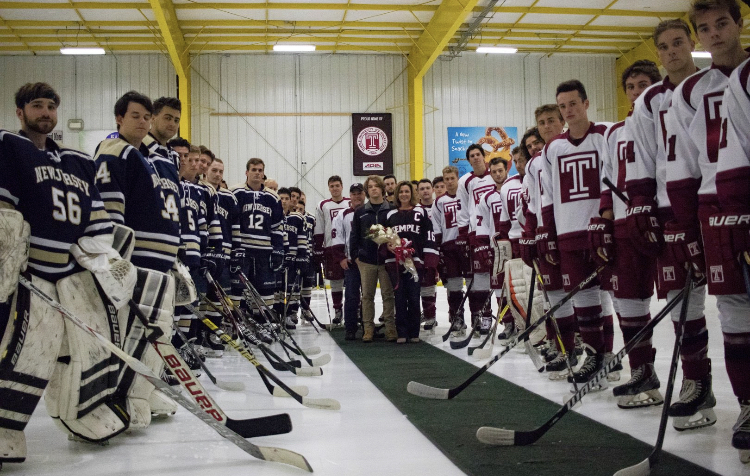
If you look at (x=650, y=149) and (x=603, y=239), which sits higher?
(x=650, y=149)

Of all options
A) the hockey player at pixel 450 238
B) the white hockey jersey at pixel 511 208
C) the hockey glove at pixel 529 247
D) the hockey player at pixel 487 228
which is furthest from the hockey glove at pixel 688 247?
the hockey player at pixel 450 238

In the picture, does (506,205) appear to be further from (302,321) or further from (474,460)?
(302,321)

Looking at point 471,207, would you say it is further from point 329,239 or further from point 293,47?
point 293,47

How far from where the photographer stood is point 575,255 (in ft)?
11.3

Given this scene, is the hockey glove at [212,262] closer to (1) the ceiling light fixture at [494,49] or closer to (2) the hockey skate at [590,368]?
(2) the hockey skate at [590,368]

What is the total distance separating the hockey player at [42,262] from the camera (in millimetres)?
2156

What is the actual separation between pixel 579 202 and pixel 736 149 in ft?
4.74

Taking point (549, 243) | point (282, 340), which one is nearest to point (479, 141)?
point (282, 340)

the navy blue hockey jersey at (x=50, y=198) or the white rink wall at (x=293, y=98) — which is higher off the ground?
the white rink wall at (x=293, y=98)

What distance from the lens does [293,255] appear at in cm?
802

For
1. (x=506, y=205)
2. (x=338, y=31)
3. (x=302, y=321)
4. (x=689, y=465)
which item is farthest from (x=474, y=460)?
(x=338, y=31)

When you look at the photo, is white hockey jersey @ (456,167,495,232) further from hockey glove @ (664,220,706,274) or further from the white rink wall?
the white rink wall

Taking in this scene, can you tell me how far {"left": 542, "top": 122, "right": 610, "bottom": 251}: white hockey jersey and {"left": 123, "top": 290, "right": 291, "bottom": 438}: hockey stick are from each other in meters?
1.65

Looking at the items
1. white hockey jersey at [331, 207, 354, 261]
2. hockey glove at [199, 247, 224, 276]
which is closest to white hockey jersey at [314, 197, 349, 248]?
A: white hockey jersey at [331, 207, 354, 261]
